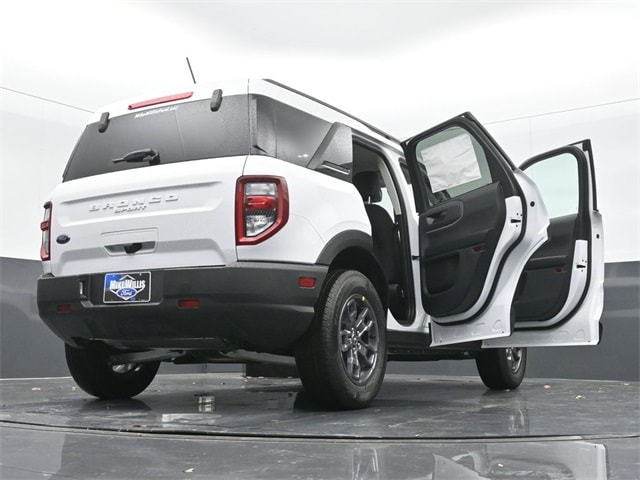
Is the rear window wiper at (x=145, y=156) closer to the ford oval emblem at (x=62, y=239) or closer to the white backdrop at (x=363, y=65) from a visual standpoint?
the ford oval emblem at (x=62, y=239)

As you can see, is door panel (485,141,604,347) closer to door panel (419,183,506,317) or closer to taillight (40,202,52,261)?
door panel (419,183,506,317)

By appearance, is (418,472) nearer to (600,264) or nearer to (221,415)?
(221,415)

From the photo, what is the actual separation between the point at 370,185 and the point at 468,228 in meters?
1.00

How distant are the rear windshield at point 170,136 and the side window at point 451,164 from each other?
1.74 m

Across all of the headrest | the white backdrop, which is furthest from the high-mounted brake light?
the white backdrop

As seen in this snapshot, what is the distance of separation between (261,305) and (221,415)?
2.56 ft

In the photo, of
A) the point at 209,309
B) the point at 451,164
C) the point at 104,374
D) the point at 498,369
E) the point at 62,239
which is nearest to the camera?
the point at 209,309

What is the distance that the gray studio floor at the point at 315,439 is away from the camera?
107 inches

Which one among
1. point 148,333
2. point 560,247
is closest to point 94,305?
point 148,333

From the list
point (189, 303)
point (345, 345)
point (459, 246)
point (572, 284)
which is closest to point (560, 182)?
point (572, 284)

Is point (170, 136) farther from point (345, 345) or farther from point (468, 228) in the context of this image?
point (468, 228)

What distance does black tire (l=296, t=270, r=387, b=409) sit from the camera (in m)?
4.38

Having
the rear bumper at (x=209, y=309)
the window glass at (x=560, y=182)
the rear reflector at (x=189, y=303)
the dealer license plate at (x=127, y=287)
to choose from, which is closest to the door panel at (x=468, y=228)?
the window glass at (x=560, y=182)

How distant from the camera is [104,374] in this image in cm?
535
